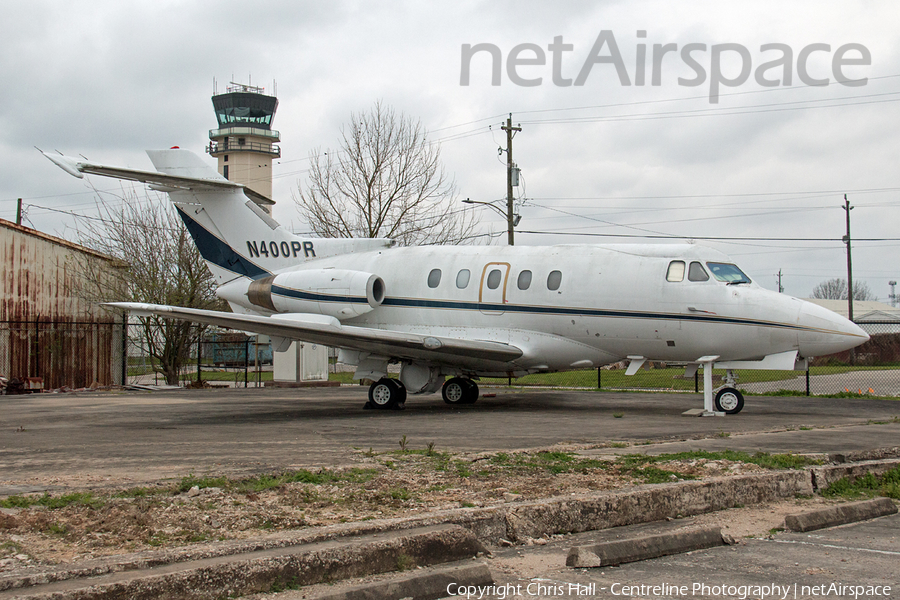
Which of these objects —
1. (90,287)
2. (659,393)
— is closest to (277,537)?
(659,393)

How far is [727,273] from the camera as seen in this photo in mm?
14797

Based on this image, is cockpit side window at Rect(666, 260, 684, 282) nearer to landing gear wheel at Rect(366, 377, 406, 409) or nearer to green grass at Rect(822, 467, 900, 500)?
landing gear wheel at Rect(366, 377, 406, 409)

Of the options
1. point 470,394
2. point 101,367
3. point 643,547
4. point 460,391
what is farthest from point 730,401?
point 101,367

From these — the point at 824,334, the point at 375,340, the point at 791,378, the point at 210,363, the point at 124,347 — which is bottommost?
the point at 210,363

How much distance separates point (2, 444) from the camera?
10656 millimetres

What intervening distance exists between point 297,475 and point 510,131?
2901 centimetres

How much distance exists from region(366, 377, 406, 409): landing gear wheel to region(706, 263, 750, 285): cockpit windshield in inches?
273

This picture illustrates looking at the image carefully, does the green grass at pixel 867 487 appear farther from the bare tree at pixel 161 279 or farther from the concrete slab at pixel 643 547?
the bare tree at pixel 161 279

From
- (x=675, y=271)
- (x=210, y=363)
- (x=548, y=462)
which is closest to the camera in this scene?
(x=548, y=462)

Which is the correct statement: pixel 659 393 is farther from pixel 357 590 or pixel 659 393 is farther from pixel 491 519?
pixel 357 590

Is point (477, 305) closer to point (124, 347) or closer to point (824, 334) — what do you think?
point (824, 334)

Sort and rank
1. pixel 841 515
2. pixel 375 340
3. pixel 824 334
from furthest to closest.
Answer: pixel 375 340 → pixel 824 334 → pixel 841 515

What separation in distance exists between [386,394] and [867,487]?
35.0 ft

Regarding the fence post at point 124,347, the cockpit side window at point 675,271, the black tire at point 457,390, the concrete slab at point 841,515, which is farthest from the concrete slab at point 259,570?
the fence post at point 124,347
